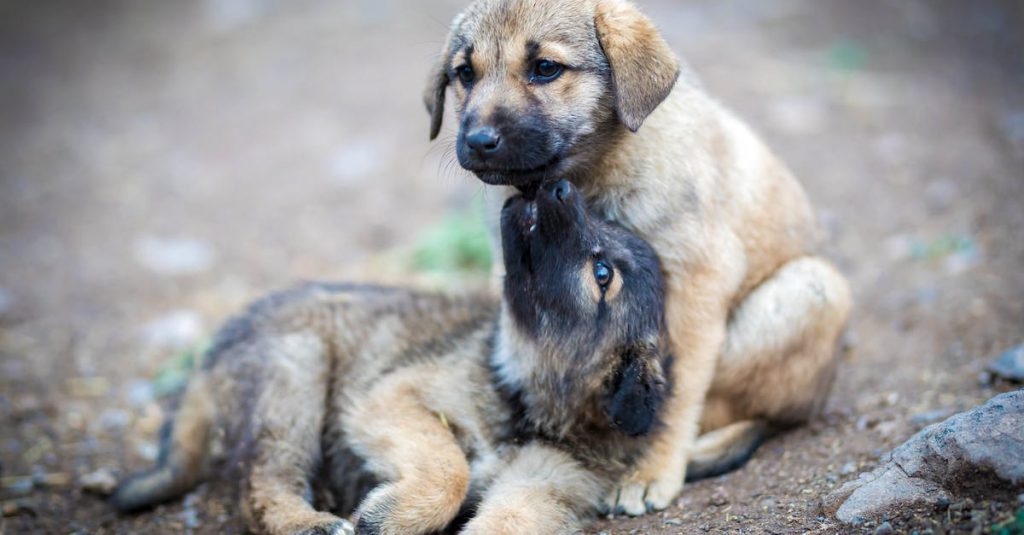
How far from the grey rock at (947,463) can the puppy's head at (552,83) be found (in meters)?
1.94

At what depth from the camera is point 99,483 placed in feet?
17.1

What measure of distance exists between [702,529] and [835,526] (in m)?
0.59

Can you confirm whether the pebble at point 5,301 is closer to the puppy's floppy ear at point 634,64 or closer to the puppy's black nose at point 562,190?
the puppy's black nose at point 562,190

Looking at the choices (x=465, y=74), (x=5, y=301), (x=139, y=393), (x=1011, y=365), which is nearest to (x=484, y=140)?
(x=465, y=74)

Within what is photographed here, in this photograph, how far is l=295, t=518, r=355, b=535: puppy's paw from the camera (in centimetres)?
423

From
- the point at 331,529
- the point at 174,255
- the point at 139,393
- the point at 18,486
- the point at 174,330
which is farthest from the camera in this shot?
the point at 174,255

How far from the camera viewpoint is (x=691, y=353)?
4.69 metres

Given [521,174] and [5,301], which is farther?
[5,301]

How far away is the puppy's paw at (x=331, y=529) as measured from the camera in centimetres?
423

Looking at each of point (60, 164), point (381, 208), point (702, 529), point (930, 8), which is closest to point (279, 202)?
point (381, 208)

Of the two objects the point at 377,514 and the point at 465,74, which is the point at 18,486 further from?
the point at 465,74

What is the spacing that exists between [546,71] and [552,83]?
0.22 feet

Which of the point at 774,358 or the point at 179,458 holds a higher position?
the point at 774,358

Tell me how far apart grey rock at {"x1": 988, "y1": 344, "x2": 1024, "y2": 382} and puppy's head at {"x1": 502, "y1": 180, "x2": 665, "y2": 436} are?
2.04 m
